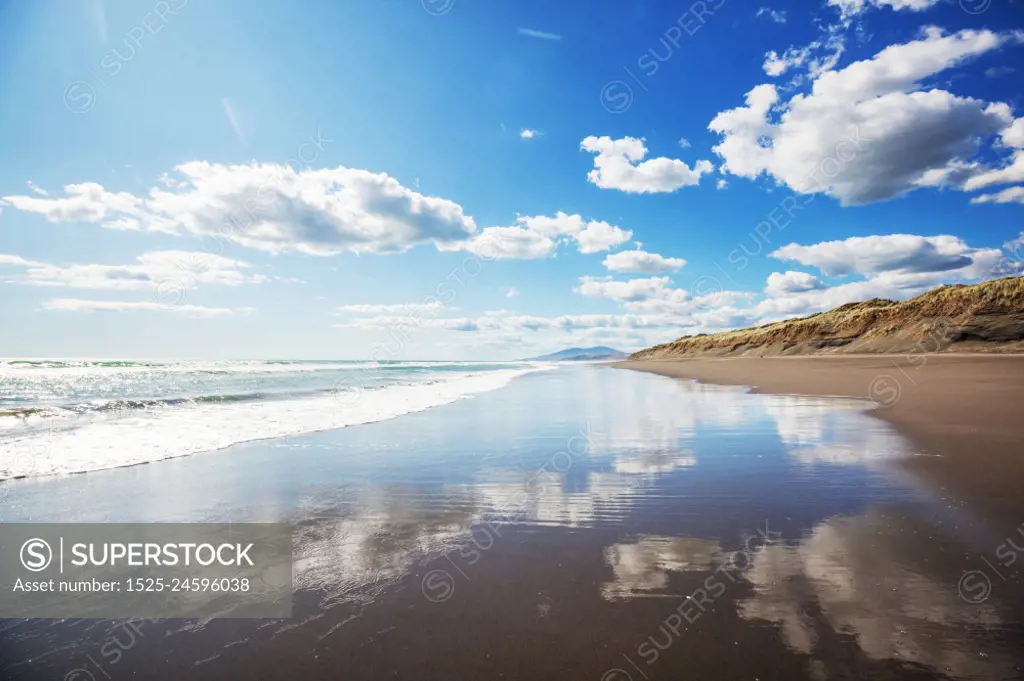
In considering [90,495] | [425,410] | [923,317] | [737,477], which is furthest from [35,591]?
[923,317]

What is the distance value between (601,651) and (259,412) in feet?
62.0

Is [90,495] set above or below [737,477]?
above

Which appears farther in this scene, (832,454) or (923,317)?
(923,317)

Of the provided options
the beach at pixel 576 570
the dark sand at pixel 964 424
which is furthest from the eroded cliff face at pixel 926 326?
the beach at pixel 576 570

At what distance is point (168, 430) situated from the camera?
14523mm

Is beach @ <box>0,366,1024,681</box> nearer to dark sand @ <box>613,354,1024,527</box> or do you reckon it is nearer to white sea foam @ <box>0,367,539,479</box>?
dark sand @ <box>613,354,1024,527</box>

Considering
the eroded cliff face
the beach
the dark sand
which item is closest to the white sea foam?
the beach

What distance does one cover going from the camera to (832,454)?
9.55 metres

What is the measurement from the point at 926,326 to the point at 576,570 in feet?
194

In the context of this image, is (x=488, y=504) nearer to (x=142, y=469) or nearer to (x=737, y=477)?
(x=737, y=477)

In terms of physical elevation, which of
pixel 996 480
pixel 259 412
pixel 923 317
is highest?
pixel 923 317

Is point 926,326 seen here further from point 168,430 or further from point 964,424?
point 168,430

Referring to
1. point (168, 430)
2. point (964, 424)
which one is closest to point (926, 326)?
point (964, 424)

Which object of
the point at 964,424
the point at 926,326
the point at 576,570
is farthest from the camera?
the point at 926,326
